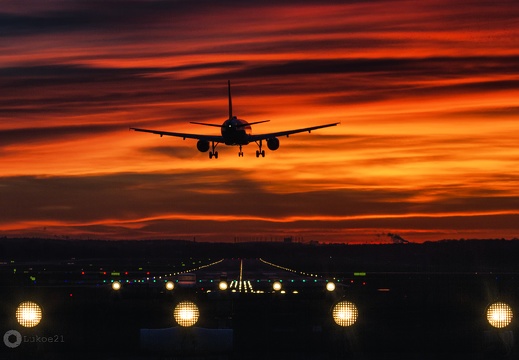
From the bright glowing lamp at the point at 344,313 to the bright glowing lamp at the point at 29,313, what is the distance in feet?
18.6

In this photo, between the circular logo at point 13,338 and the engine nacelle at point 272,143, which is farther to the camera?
the engine nacelle at point 272,143

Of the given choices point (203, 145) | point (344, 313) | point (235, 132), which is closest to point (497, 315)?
point (344, 313)

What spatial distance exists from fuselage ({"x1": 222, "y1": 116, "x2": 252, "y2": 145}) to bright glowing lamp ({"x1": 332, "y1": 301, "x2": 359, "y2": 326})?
3627 inches

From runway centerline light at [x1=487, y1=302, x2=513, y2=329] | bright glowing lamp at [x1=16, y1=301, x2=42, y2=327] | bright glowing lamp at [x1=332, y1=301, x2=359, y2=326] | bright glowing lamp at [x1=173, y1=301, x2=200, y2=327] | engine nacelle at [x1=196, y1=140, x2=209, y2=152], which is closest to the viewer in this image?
bright glowing lamp at [x1=173, y1=301, x2=200, y2=327]

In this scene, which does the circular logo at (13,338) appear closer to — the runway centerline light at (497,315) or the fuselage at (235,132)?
the runway centerline light at (497,315)

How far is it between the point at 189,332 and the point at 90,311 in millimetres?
49657

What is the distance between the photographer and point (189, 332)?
20031 mm

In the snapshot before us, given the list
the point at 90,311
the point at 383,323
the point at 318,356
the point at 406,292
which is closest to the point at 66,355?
the point at 318,356

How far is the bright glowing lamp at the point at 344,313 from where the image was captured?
19.9m

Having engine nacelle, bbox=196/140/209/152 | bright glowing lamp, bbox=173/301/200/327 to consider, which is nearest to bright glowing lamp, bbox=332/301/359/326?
bright glowing lamp, bbox=173/301/200/327

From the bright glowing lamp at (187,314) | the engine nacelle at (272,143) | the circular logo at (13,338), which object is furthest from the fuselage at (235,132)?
the bright glowing lamp at (187,314)

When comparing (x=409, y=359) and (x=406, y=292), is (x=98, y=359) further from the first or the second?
(x=406, y=292)

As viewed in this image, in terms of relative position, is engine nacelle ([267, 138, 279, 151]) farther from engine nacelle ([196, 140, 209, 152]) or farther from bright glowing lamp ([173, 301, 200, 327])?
bright glowing lamp ([173, 301, 200, 327])

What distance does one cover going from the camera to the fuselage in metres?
112
